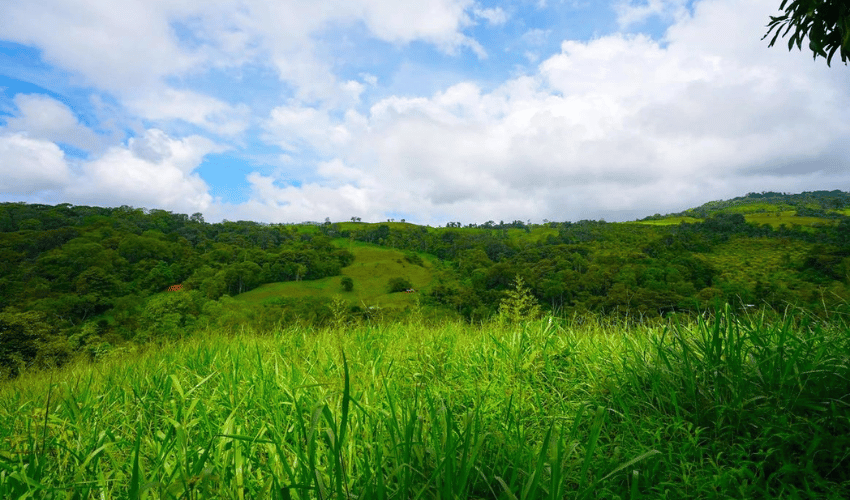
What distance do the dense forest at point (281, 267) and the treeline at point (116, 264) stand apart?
0.25m

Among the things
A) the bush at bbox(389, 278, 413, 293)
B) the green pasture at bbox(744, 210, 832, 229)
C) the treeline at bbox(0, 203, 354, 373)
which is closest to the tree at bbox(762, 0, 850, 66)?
the treeline at bbox(0, 203, 354, 373)

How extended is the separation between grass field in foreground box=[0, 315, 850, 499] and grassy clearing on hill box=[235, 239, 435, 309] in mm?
46321

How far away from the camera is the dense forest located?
979 inches

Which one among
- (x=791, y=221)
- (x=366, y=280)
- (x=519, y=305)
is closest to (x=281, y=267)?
(x=366, y=280)

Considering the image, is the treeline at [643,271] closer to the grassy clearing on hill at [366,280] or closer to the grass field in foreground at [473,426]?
the grass field in foreground at [473,426]

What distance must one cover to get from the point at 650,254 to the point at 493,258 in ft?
88.7

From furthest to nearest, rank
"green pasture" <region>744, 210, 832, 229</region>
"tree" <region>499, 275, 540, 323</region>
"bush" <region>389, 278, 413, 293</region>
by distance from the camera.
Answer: "green pasture" <region>744, 210, 832, 229</region>
"bush" <region>389, 278, 413, 293</region>
"tree" <region>499, 275, 540, 323</region>

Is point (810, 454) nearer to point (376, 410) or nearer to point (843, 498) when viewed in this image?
point (843, 498)

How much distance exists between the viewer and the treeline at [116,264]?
42281 mm

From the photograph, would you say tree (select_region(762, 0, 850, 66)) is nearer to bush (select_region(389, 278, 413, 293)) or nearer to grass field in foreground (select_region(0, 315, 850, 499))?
grass field in foreground (select_region(0, 315, 850, 499))

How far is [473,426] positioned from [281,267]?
3004 inches

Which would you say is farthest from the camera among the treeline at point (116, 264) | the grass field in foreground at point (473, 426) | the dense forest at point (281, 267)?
the treeline at point (116, 264)

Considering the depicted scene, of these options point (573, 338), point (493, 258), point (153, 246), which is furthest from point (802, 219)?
point (153, 246)

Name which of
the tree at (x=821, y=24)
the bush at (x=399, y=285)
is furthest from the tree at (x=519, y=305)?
the bush at (x=399, y=285)
